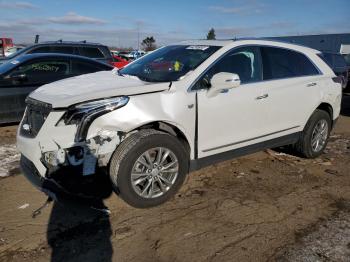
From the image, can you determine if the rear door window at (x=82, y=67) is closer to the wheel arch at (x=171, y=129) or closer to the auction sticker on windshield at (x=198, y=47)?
the auction sticker on windshield at (x=198, y=47)

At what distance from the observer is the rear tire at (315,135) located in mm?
5566

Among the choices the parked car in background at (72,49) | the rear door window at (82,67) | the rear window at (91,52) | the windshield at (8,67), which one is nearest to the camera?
the windshield at (8,67)

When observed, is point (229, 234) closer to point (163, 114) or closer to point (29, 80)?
point (163, 114)

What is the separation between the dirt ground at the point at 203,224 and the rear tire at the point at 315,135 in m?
0.60

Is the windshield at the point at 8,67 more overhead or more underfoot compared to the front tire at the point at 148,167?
more overhead

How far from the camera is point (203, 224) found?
3.71m

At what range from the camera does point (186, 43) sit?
516cm

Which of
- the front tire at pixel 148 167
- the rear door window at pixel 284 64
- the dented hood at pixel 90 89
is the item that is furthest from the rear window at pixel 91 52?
the front tire at pixel 148 167

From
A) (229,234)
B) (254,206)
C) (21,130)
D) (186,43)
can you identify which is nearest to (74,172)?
(21,130)

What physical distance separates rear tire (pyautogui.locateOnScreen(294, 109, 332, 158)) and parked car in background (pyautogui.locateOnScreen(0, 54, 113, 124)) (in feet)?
14.5

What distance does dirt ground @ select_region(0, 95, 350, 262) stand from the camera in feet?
10.6

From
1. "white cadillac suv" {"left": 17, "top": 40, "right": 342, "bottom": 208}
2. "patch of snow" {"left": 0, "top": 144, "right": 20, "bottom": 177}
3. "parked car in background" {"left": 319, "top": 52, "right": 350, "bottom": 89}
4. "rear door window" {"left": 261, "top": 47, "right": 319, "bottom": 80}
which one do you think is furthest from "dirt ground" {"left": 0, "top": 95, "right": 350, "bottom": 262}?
"parked car in background" {"left": 319, "top": 52, "right": 350, "bottom": 89}

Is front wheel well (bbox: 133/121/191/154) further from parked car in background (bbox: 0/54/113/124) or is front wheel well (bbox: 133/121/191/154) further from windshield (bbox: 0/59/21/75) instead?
windshield (bbox: 0/59/21/75)

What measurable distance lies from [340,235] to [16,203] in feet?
10.7
